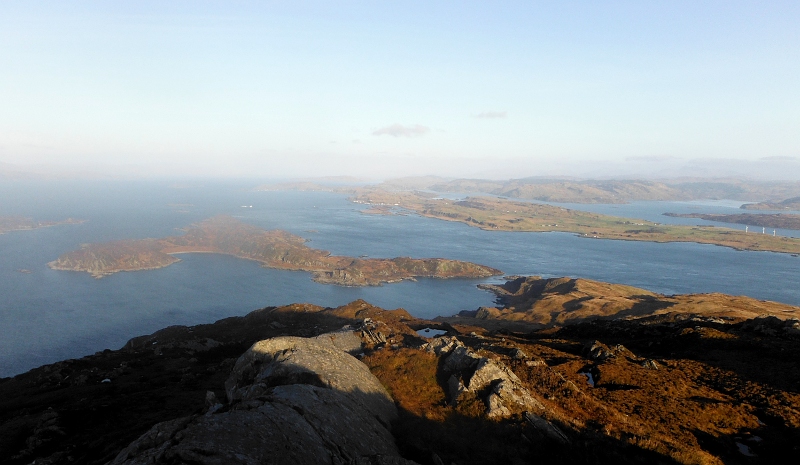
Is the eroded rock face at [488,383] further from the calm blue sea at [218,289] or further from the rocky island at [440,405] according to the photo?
the calm blue sea at [218,289]

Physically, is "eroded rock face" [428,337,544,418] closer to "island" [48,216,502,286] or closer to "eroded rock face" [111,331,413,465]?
"eroded rock face" [111,331,413,465]

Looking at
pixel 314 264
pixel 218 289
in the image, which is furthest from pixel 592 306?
pixel 218 289

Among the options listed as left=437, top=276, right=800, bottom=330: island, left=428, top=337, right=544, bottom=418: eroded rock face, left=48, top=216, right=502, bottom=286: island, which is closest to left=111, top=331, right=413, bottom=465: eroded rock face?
left=428, top=337, right=544, bottom=418: eroded rock face

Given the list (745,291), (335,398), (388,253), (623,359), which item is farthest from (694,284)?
(335,398)

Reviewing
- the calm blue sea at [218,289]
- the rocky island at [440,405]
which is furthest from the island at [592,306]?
the rocky island at [440,405]

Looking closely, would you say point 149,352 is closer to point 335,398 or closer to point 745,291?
point 335,398
